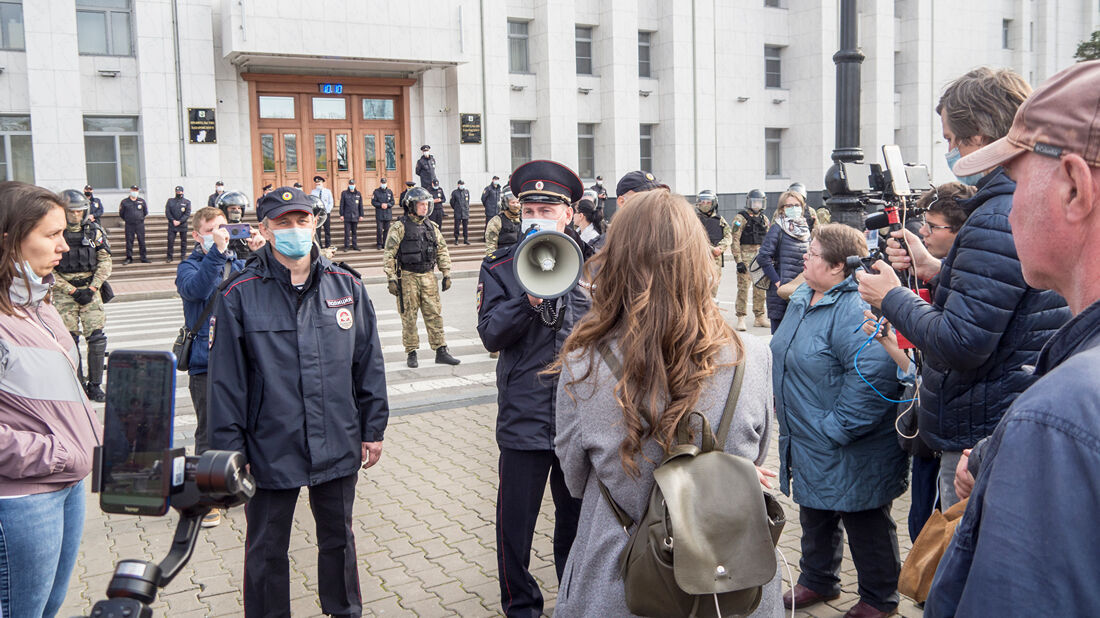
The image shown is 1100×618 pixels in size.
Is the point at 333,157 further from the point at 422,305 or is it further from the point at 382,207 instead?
the point at 422,305

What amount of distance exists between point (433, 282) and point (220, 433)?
7.91 metres

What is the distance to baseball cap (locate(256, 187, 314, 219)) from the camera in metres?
3.99

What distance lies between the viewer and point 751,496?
2.24 m

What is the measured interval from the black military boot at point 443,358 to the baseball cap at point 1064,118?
1001cm

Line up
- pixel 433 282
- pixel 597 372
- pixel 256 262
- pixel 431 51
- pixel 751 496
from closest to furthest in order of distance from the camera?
pixel 751 496 → pixel 597 372 → pixel 256 262 → pixel 433 282 → pixel 431 51

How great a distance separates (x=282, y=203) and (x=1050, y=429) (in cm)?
358

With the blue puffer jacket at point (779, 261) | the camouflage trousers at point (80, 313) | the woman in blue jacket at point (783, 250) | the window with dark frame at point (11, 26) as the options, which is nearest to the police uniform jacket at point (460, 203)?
the window with dark frame at point (11, 26)

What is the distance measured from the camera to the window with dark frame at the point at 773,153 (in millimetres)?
38812

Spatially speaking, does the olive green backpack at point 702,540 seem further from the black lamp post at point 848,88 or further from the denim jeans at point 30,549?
the black lamp post at point 848,88

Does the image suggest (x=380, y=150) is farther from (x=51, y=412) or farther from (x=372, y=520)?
(x=51, y=412)

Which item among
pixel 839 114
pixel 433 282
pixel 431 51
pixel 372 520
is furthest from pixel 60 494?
pixel 431 51

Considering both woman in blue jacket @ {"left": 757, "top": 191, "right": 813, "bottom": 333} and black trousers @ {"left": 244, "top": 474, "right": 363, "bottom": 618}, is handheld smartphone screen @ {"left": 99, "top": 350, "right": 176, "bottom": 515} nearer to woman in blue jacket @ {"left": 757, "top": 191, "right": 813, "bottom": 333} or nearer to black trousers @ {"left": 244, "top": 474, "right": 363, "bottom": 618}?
black trousers @ {"left": 244, "top": 474, "right": 363, "bottom": 618}

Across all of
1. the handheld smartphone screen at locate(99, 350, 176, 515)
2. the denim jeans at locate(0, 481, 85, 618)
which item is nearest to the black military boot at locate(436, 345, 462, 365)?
the denim jeans at locate(0, 481, 85, 618)

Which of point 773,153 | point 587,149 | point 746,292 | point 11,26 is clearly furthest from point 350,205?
point 773,153
